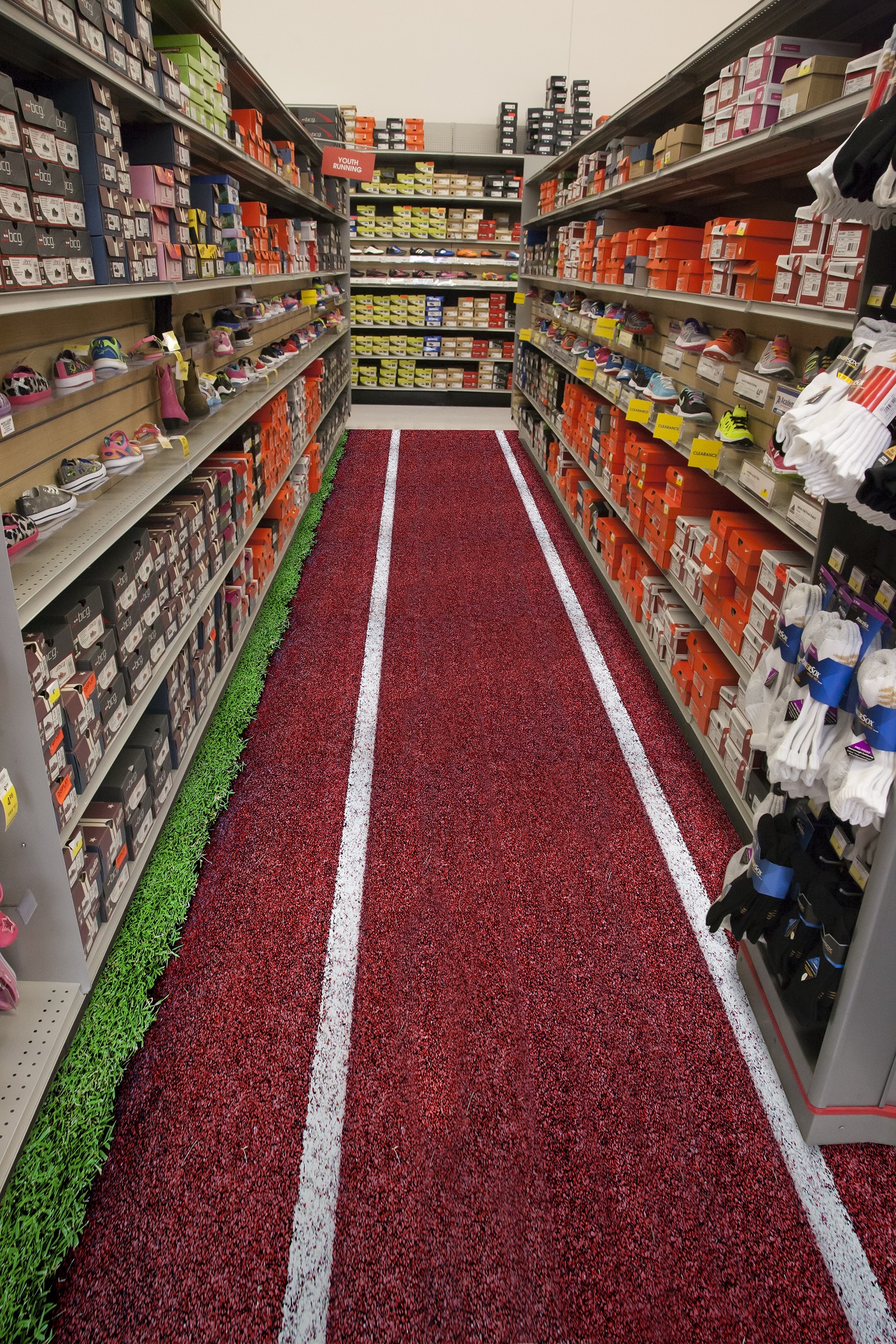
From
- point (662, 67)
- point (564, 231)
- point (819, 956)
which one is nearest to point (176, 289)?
point (819, 956)

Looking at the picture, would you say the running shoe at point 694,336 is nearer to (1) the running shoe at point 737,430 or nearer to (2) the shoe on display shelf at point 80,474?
(1) the running shoe at point 737,430

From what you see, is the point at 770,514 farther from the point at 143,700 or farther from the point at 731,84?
the point at 143,700

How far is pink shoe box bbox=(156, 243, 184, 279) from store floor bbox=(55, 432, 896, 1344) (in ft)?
5.20

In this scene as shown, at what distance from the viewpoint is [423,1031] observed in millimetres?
1867

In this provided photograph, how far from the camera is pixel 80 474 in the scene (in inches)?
81.3

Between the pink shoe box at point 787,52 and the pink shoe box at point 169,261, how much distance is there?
1.81 meters

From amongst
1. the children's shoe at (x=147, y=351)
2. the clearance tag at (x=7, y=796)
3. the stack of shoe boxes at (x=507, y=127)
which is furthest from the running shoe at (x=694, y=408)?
the stack of shoe boxes at (x=507, y=127)

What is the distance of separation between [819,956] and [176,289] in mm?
2419

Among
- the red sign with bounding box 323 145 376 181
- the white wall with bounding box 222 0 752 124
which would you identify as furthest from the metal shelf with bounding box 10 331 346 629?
the white wall with bounding box 222 0 752 124

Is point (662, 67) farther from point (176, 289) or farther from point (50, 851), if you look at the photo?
point (50, 851)

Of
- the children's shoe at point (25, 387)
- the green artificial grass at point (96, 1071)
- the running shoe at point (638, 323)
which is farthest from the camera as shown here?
the running shoe at point (638, 323)

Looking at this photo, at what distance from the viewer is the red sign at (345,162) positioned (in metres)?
5.87

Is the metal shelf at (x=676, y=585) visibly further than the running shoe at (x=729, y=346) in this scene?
No

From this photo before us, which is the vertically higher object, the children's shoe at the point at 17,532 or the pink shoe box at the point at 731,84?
the pink shoe box at the point at 731,84
